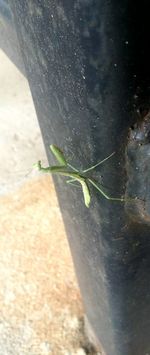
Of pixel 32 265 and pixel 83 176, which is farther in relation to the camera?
pixel 32 265

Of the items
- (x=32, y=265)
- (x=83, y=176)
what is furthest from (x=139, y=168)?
(x=32, y=265)

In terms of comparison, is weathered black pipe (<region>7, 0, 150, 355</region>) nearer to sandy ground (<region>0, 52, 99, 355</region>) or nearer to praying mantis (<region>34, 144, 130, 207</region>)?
praying mantis (<region>34, 144, 130, 207</region>)

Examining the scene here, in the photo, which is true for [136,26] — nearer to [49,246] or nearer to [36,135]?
[49,246]

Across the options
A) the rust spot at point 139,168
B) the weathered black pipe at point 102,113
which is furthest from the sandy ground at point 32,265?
the rust spot at point 139,168

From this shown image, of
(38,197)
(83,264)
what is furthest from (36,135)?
(83,264)

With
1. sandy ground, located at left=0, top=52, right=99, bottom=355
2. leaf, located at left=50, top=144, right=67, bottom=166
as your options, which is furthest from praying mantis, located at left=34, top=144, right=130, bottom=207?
sandy ground, located at left=0, top=52, right=99, bottom=355

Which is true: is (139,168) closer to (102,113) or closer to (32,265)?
(102,113)

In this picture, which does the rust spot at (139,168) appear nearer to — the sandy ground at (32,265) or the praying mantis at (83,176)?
the praying mantis at (83,176)
